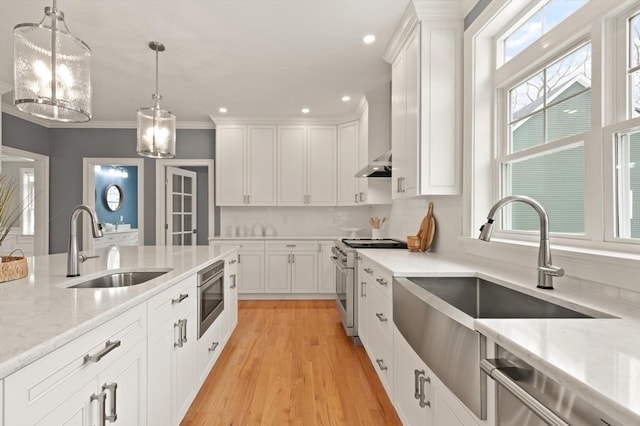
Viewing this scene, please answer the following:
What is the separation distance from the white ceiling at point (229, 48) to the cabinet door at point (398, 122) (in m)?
0.28

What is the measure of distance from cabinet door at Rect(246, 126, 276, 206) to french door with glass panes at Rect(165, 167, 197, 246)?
1.38 m

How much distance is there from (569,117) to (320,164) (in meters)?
3.77

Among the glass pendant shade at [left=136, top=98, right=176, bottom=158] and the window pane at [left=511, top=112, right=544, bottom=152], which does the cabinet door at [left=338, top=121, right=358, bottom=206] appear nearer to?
the glass pendant shade at [left=136, top=98, right=176, bottom=158]

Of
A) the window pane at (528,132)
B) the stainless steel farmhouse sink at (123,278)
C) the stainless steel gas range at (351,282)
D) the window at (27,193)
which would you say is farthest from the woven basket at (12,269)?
the window at (27,193)

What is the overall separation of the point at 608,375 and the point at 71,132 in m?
6.76

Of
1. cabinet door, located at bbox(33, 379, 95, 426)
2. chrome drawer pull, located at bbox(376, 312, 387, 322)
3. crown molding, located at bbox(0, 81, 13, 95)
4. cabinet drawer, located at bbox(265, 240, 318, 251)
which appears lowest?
chrome drawer pull, located at bbox(376, 312, 387, 322)

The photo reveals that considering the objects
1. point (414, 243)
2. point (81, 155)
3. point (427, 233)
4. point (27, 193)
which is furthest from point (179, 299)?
point (27, 193)

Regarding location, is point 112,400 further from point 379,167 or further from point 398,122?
point 379,167

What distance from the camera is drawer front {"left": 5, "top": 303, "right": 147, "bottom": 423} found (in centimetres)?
77

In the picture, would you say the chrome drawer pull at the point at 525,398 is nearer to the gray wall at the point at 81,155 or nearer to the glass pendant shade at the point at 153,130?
the glass pendant shade at the point at 153,130

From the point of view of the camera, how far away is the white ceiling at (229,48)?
8.05ft

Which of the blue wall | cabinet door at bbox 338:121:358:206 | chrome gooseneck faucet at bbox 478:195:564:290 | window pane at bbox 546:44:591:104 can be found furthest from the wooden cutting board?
the blue wall

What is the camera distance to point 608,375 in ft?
2.02

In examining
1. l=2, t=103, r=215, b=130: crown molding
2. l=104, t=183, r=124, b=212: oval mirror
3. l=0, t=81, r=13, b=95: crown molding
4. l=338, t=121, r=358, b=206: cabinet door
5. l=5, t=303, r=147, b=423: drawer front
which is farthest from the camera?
l=104, t=183, r=124, b=212: oval mirror
